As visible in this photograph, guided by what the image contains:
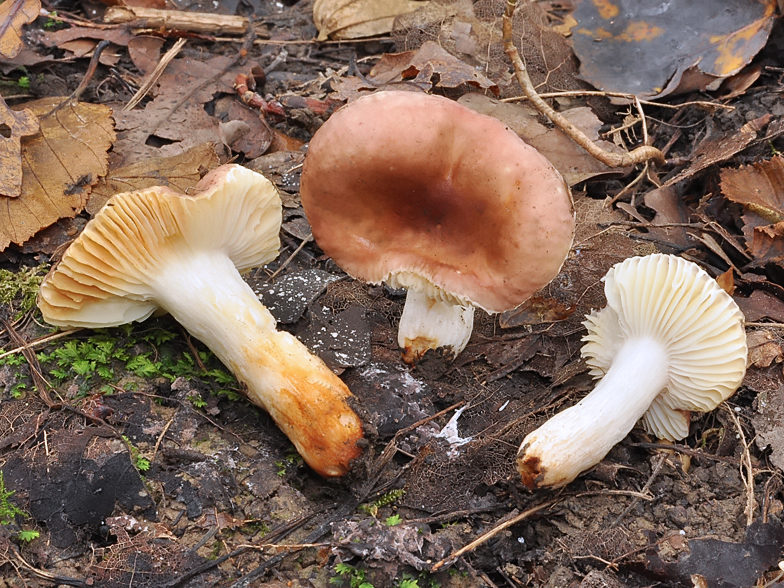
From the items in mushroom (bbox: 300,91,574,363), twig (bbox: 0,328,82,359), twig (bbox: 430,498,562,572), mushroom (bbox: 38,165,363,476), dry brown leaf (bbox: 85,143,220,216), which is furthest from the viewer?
dry brown leaf (bbox: 85,143,220,216)

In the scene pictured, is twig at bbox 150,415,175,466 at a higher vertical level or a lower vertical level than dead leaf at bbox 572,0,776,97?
lower

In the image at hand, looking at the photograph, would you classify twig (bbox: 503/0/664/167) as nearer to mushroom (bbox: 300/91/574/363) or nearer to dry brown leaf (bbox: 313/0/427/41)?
mushroom (bbox: 300/91/574/363)

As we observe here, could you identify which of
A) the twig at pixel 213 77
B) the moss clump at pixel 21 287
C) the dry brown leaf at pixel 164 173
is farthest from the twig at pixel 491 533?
the twig at pixel 213 77

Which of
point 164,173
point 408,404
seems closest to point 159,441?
point 408,404

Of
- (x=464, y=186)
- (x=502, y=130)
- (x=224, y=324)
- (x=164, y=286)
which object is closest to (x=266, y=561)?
(x=224, y=324)

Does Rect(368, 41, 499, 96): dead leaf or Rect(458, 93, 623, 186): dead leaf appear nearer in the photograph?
Rect(458, 93, 623, 186): dead leaf

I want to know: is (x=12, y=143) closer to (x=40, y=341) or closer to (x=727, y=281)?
(x=40, y=341)

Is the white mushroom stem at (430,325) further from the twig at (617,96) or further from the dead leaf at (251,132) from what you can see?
→ the twig at (617,96)

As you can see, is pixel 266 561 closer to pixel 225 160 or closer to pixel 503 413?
pixel 503 413

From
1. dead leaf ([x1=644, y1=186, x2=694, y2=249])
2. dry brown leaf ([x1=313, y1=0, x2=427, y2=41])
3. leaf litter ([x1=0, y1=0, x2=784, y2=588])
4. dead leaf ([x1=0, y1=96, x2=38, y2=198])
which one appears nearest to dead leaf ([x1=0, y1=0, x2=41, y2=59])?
leaf litter ([x1=0, y1=0, x2=784, y2=588])
